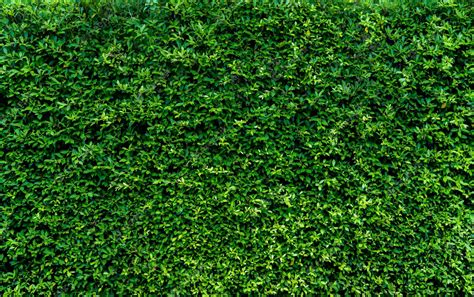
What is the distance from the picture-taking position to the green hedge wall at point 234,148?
11.5ft

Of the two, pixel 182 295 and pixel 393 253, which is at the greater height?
pixel 393 253

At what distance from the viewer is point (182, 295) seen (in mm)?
3672

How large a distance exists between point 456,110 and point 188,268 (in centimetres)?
280

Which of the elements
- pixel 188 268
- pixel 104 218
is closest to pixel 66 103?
pixel 104 218

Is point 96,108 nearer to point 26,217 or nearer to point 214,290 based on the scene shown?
point 26,217

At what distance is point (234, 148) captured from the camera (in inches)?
141

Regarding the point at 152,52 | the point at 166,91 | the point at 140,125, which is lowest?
the point at 140,125

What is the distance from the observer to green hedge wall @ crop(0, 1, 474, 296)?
3.51 meters

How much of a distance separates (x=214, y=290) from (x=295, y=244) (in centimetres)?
84

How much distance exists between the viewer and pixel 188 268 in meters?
3.69

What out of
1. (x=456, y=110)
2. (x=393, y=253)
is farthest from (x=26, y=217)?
(x=456, y=110)

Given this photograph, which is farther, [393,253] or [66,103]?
[393,253]

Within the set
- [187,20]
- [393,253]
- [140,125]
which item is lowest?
[393,253]

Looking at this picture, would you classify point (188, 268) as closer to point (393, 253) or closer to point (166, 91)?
point (166, 91)
